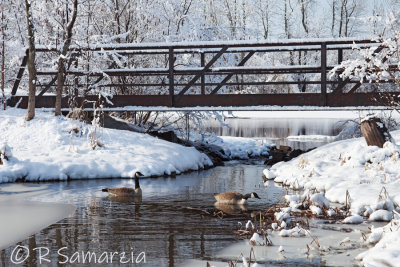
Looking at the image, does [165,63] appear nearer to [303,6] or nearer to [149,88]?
[149,88]

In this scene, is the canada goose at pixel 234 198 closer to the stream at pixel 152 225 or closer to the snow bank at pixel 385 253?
the stream at pixel 152 225

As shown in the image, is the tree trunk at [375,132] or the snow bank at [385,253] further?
Result: the tree trunk at [375,132]

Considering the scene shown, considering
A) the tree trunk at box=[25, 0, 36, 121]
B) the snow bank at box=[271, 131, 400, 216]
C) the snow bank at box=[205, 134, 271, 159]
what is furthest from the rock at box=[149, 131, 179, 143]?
the snow bank at box=[271, 131, 400, 216]

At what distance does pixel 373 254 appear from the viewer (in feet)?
20.5

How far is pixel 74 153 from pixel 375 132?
24.0ft

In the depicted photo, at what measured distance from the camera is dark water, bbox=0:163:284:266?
704cm

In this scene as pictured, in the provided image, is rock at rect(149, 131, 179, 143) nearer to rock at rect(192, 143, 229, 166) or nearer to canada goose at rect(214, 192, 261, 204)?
rock at rect(192, 143, 229, 166)

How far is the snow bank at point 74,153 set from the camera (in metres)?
13.8

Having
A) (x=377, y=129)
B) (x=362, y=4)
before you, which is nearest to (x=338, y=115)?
(x=362, y=4)

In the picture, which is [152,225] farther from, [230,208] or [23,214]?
[23,214]

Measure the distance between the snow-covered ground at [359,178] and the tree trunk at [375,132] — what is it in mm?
270

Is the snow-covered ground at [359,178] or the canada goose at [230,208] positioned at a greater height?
the snow-covered ground at [359,178]

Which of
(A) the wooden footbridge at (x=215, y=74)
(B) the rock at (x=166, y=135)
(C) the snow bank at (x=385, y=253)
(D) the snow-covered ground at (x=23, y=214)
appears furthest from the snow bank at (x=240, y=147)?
(C) the snow bank at (x=385, y=253)

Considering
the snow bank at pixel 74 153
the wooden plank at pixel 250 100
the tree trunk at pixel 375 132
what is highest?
the wooden plank at pixel 250 100
